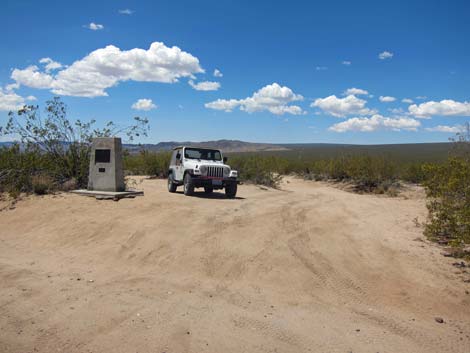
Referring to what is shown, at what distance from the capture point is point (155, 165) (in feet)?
85.8

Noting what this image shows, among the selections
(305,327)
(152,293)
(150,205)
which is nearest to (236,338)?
(305,327)

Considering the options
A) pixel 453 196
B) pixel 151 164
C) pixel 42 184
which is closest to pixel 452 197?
pixel 453 196

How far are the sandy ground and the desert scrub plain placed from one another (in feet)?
0.08

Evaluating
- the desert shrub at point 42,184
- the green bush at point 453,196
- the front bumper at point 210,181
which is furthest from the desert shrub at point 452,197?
the desert shrub at point 42,184

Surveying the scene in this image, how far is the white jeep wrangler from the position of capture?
14047 millimetres

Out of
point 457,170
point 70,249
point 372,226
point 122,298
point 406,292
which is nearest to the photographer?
point 122,298

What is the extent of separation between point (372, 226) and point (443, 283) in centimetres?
352

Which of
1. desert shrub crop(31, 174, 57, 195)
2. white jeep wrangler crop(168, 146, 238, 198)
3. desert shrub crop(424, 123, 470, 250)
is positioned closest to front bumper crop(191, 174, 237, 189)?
white jeep wrangler crop(168, 146, 238, 198)

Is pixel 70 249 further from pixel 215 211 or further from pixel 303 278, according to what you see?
pixel 303 278

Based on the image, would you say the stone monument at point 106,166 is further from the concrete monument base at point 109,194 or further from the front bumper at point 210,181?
the front bumper at point 210,181

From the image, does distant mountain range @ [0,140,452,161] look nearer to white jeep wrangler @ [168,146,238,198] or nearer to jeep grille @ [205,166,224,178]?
white jeep wrangler @ [168,146,238,198]

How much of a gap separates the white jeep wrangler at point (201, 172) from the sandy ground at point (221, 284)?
126 inches

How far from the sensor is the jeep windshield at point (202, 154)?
15.4 metres

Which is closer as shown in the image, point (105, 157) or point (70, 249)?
point (70, 249)
